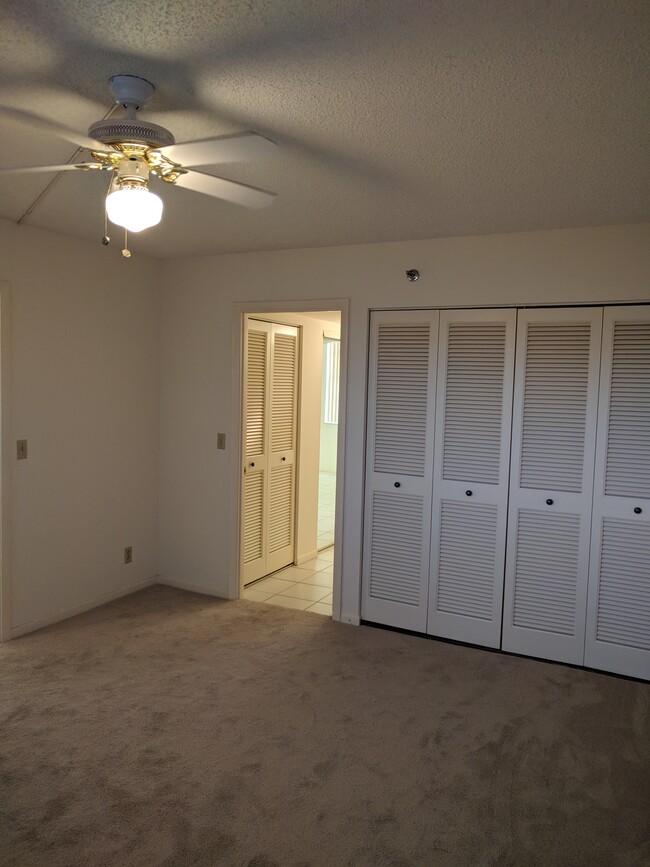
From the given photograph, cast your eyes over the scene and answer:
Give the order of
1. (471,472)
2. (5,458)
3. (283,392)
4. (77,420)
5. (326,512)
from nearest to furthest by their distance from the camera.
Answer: (5,458) → (471,472) → (77,420) → (283,392) → (326,512)

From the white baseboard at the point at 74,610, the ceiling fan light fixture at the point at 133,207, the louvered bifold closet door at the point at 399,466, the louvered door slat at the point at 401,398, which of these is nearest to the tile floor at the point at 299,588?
the louvered bifold closet door at the point at 399,466

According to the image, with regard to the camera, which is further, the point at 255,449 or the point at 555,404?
the point at 255,449

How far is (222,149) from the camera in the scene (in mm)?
2004

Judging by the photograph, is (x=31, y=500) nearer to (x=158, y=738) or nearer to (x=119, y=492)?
(x=119, y=492)

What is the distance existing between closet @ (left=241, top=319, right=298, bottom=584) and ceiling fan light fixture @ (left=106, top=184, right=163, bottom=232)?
2617 millimetres

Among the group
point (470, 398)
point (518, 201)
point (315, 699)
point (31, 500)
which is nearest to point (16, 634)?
point (31, 500)

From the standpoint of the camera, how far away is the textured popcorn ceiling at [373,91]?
1.60 meters

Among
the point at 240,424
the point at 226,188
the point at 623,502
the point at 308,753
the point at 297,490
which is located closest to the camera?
the point at 226,188

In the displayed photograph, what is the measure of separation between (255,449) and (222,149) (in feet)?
10.3

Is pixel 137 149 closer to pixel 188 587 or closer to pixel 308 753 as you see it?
pixel 308 753

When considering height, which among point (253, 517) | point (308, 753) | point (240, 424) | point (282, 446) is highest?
point (240, 424)

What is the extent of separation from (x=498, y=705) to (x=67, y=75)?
314 centimetres

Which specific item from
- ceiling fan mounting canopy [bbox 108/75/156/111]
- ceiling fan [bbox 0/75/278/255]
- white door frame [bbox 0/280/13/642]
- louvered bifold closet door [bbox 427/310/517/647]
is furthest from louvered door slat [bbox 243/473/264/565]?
ceiling fan mounting canopy [bbox 108/75/156/111]

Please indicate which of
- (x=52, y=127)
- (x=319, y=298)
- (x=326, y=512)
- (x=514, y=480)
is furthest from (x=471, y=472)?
(x=326, y=512)
